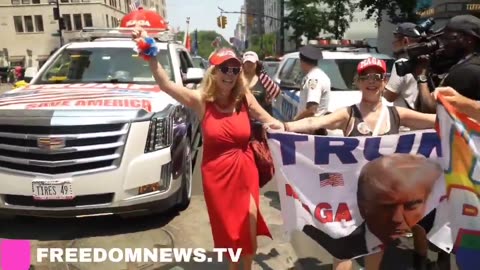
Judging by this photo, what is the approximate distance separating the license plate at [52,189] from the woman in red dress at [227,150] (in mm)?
1573

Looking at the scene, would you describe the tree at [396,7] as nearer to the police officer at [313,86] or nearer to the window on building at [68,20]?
the police officer at [313,86]

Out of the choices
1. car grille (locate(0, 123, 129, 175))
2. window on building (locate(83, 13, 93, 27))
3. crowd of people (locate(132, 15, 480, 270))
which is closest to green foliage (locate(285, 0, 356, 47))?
car grille (locate(0, 123, 129, 175))

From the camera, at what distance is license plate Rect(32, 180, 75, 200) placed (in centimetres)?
418

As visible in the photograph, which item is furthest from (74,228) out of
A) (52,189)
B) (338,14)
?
(338,14)

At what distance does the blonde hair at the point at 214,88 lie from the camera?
10.7 feet

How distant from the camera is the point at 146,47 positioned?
300 cm

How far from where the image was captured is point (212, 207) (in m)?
3.33

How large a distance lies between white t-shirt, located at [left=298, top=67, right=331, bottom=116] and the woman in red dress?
1.89m

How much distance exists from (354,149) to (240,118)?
32.1 inches

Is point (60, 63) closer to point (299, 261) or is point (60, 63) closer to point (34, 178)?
point (34, 178)

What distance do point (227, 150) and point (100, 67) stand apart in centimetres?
317

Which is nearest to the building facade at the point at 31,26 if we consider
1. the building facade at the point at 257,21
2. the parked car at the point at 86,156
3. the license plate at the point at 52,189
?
the building facade at the point at 257,21

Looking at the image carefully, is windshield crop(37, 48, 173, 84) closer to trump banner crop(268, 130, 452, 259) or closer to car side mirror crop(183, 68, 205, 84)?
car side mirror crop(183, 68, 205, 84)

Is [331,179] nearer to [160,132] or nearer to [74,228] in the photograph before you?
[160,132]
